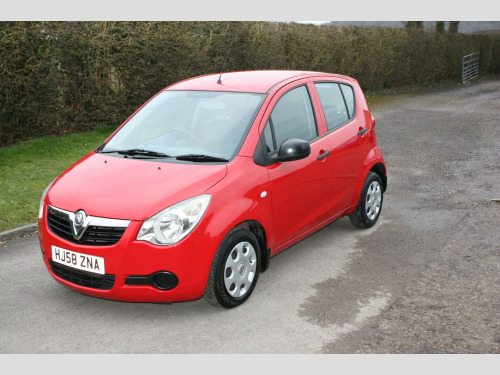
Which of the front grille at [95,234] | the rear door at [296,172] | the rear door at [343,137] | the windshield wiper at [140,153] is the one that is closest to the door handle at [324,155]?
the rear door at [296,172]

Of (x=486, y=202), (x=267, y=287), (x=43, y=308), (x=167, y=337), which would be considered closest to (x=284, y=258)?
(x=267, y=287)

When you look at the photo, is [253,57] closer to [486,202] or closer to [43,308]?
[486,202]

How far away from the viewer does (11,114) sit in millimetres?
10773

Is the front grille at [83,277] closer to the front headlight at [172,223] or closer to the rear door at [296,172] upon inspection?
the front headlight at [172,223]

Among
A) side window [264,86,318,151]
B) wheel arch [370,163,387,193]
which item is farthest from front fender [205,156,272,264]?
wheel arch [370,163,387,193]

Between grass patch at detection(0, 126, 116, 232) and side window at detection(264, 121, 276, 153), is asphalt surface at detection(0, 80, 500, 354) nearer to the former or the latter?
grass patch at detection(0, 126, 116, 232)

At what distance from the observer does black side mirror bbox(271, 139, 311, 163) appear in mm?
4914

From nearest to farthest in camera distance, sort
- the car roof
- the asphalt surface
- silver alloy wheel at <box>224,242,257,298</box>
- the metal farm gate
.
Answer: the asphalt surface
silver alloy wheel at <box>224,242,257,298</box>
the car roof
the metal farm gate

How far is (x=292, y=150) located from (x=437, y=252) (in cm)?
215

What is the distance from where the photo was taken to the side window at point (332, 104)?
5984 millimetres

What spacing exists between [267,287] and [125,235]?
153 cm

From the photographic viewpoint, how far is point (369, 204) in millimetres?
6746

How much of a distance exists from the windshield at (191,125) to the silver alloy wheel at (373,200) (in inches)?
84.3

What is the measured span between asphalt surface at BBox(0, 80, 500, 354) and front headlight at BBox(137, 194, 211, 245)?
0.73 meters
